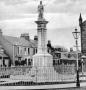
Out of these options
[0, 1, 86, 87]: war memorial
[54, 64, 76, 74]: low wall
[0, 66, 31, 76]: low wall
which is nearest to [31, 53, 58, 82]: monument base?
[0, 1, 86, 87]: war memorial

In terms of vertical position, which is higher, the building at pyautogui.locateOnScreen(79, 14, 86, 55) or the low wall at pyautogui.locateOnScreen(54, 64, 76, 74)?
the building at pyautogui.locateOnScreen(79, 14, 86, 55)

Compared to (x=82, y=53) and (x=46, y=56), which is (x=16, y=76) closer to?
(x=46, y=56)

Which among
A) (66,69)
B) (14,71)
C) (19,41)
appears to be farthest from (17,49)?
(66,69)

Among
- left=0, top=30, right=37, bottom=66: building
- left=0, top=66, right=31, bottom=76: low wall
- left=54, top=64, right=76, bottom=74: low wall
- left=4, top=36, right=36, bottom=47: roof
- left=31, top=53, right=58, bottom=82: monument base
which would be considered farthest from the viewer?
left=4, top=36, right=36, bottom=47: roof

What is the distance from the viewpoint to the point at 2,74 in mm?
36625

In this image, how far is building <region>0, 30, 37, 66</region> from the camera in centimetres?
6875

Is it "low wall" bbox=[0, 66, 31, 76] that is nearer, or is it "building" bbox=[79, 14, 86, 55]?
"low wall" bbox=[0, 66, 31, 76]

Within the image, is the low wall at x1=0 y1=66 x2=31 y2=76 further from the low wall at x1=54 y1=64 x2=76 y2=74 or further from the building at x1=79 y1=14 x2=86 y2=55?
the building at x1=79 y1=14 x2=86 y2=55

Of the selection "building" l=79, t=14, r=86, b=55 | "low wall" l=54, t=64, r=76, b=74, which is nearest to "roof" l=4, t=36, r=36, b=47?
"building" l=79, t=14, r=86, b=55

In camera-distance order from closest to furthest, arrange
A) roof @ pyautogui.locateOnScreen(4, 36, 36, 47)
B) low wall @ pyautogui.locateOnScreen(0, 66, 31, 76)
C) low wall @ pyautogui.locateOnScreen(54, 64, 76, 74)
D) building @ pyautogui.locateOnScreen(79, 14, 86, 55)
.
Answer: low wall @ pyautogui.locateOnScreen(54, 64, 76, 74), low wall @ pyautogui.locateOnScreen(0, 66, 31, 76), roof @ pyautogui.locateOnScreen(4, 36, 36, 47), building @ pyautogui.locateOnScreen(79, 14, 86, 55)

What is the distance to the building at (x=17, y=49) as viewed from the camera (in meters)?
68.8

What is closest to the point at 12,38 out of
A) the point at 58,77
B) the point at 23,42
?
the point at 23,42

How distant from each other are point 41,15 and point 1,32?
33238mm

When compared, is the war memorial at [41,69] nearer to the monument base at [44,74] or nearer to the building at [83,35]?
the monument base at [44,74]
